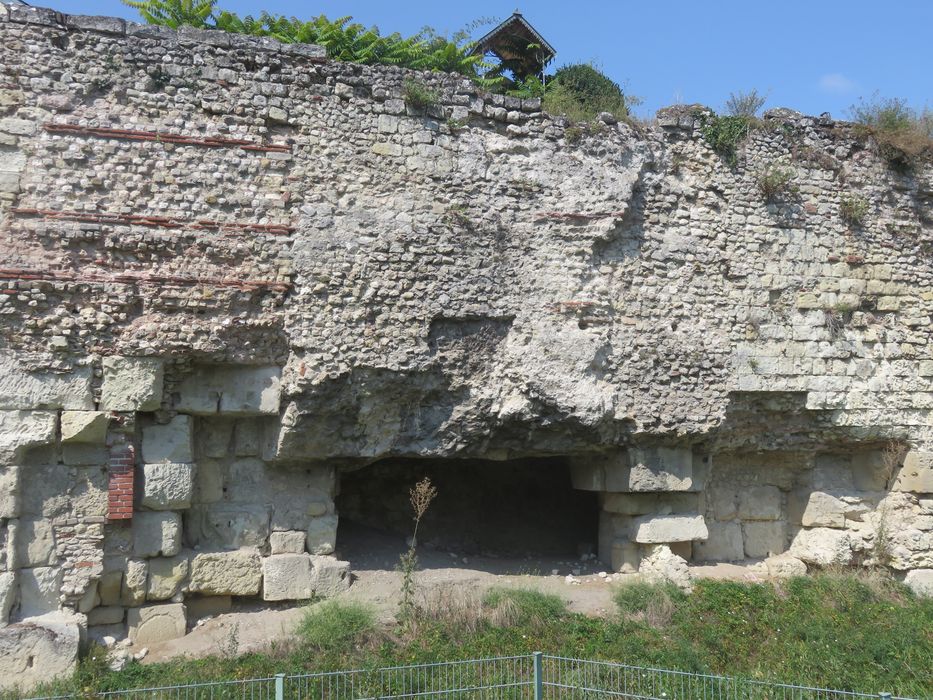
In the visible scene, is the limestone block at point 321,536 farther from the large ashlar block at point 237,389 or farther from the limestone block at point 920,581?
the limestone block at point 920,581

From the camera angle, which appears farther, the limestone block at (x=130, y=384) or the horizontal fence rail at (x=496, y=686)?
the limestone block at (x=130, y=384)

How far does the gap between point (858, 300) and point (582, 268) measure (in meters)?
3.24

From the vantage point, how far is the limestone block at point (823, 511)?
8.70 meters

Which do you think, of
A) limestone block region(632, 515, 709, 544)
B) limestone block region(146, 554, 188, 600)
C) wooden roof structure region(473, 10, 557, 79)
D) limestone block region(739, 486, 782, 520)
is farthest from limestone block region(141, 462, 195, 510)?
wooden roof structure region(473, 10, 557, 79)

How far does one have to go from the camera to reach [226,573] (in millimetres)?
6988

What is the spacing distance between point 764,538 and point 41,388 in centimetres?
758

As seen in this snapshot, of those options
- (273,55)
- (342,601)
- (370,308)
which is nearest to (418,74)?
(273,55)

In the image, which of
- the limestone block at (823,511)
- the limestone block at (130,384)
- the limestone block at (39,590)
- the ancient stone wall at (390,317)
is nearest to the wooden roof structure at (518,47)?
the ancient stone wall at (390,317)

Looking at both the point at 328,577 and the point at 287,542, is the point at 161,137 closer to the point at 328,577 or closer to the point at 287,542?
the point at 287,542

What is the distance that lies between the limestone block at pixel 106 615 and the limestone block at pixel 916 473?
26.4ft

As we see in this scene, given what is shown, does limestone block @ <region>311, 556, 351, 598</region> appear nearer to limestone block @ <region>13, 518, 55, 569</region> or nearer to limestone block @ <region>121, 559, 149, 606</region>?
limestone block @ <region>121, 559, 149, 606</region>

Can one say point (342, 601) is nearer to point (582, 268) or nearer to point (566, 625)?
point (566, 625)

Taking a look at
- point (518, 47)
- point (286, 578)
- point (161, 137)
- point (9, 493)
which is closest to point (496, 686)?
point (286, 578)

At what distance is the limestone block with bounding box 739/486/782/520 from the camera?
349 inches
